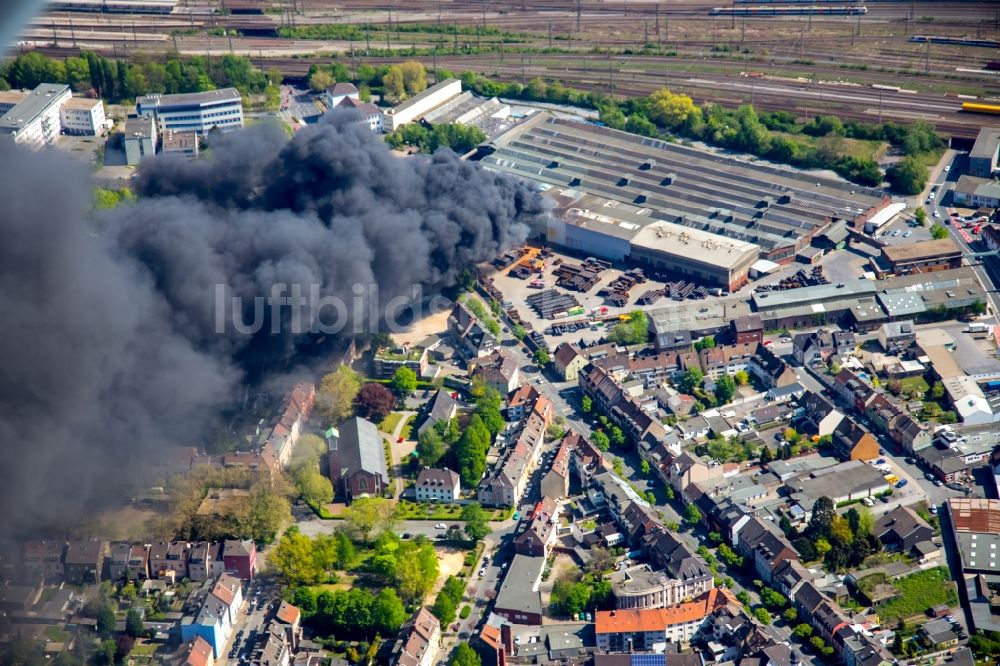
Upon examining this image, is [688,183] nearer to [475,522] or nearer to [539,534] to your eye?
[475,522]

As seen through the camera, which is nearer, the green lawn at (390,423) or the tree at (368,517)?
the tree at (368,517)

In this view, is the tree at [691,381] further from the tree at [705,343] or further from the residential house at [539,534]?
the residential house at [539,534]

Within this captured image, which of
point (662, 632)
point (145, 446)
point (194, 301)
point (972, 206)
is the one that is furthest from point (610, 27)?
point (662, 632)

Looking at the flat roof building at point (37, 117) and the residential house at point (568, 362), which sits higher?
the flat roof building at point (37, 117)

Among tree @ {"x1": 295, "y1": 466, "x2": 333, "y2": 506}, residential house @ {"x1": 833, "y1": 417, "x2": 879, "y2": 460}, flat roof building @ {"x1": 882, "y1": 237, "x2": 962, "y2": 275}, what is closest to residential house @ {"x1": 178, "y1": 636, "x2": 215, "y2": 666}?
tree @ {"x1": 295, "y1": 466, "x2": 333, "y2": 506}

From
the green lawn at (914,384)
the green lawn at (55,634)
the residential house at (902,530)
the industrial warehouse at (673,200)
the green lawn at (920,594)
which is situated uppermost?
the industrial warehouse at (673,200)

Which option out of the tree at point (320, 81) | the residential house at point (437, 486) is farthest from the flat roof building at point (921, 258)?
the tree at point (320, 81)

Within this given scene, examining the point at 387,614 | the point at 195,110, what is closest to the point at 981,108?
the point at 195,110
